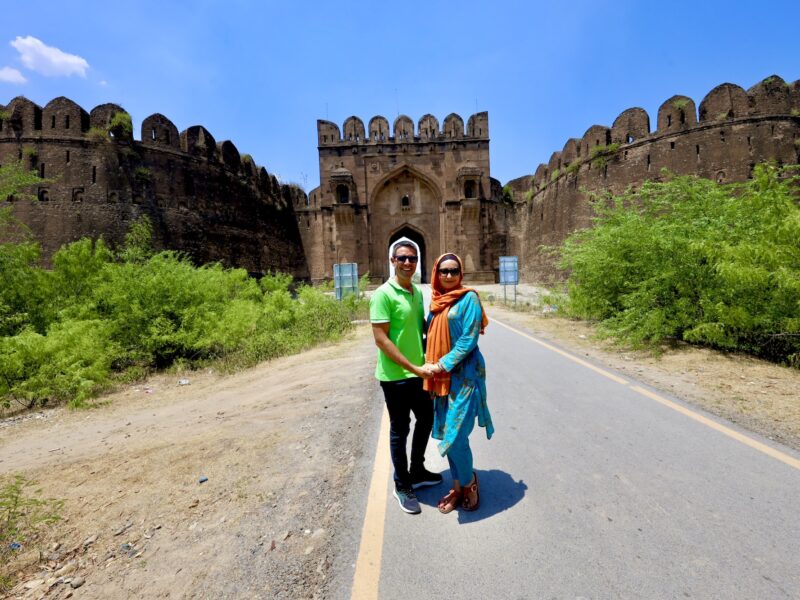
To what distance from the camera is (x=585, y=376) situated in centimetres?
548

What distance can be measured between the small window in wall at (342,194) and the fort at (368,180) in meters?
0.08

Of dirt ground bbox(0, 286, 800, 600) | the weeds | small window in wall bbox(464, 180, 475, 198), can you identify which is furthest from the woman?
small window in wall bbox(464, 180, 475, 198)

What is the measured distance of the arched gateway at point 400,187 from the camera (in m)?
28.1

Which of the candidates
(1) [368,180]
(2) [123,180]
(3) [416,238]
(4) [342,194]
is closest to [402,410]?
(2) [123,180]

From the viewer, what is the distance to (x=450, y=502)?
7.99ft

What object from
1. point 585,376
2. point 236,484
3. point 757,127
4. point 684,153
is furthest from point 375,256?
point 236,484

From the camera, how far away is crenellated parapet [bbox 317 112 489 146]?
28.3 metres

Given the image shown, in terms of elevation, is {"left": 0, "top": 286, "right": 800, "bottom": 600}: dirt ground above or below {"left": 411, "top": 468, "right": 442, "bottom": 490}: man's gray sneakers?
below

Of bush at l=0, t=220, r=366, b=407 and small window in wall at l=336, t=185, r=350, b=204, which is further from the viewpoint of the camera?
small window in wall at l=336, t=185, r=350, b=204

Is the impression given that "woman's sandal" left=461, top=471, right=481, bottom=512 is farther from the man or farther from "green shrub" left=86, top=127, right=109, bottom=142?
"green shrub" left=86, top=127, right=109, bottom=142

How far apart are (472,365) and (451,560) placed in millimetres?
1032

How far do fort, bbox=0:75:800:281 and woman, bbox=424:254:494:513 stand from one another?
33.1 feet

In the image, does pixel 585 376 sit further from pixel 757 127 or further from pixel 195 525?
pixel 757 127

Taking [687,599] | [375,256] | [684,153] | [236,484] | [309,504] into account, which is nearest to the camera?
[687,599]
